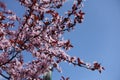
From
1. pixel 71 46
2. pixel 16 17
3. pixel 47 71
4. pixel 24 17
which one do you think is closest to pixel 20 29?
pixel 24 17

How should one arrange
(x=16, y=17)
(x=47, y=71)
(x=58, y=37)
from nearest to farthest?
(x=58, y=37) → (x=16, y=17) → (x=47, y=71)


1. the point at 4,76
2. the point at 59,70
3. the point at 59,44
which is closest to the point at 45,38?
the point at 59,44

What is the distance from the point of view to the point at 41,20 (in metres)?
5.52

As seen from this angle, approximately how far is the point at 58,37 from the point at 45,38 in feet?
1.52

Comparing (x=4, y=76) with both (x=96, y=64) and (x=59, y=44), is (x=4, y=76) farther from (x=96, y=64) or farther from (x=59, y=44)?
(x=96, y=64)

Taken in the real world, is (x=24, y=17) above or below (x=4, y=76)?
above

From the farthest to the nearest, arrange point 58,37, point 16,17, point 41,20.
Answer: point 16,17 → point 58,37 → point 41,20

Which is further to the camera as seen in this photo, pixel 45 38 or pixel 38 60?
pixel 38 60

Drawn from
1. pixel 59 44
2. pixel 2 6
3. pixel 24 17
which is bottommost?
pixel 59 44

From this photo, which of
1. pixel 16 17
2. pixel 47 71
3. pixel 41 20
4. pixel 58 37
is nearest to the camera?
pixel 41 20

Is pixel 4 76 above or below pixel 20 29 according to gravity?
below

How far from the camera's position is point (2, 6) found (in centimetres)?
629

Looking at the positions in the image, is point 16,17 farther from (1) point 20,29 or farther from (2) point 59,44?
(2) point 59,44

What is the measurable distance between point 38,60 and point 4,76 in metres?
1.05
